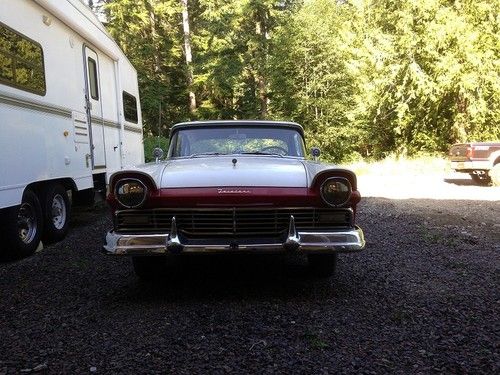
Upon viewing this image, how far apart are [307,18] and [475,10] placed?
8.40m

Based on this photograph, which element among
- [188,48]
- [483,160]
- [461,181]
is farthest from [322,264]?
[188,48]

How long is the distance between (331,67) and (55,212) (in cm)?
2060

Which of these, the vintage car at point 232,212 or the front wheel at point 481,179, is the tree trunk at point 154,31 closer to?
the front wheel at point 481,179

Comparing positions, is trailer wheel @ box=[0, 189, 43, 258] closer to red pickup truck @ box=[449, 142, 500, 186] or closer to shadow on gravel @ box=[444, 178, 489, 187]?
red pickup truck @ box=[449, 142, 500, 186]

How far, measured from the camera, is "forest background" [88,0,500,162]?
63.4ft

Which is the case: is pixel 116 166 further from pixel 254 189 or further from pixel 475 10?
pixel 475 10

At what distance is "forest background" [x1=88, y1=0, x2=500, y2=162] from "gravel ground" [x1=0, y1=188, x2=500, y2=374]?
632 inches

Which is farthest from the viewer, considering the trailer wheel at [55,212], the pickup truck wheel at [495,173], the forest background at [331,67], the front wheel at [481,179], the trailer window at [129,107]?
the forest background at [331,67]

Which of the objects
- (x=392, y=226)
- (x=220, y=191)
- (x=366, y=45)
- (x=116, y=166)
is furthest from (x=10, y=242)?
(x=366, y=45)

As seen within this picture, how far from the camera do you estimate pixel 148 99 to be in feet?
84.2

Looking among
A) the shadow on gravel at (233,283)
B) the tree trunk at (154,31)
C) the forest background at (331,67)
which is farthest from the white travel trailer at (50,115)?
the tree trunk at (154,31)

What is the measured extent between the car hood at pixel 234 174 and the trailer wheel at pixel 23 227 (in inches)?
85.0

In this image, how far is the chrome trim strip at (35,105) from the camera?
507 centimetres

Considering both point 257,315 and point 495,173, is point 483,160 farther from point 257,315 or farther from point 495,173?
point 257,315
